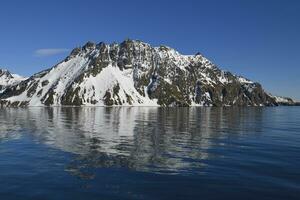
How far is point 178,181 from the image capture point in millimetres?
38250

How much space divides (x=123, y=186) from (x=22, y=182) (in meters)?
9.26

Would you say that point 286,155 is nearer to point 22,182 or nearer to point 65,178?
point 65,178

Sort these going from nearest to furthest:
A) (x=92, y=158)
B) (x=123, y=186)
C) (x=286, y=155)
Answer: (x=123, y=186)
(x=92, y=158)
(x=286, y=155)

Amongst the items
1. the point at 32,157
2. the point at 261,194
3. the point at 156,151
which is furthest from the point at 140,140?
the point at 261,194

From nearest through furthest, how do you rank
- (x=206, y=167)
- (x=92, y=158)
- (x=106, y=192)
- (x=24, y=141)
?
(x=106, y=192), (x=206, y=167), (x=92, y=158), (x=24, y=141)

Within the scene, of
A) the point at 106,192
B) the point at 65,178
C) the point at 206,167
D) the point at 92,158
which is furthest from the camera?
the point at 92,158

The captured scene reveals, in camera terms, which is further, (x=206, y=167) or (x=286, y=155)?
(x=286, y=155)

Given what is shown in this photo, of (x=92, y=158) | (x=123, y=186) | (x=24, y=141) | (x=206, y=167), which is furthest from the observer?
(x=24, y=141)

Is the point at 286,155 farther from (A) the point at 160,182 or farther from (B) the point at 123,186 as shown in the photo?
(B) the point at 123,186

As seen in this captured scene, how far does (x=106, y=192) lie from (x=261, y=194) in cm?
1298

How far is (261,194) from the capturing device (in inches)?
1346

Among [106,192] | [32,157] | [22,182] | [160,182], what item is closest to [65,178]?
[22,182]

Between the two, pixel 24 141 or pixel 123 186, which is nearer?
pixel 123 186

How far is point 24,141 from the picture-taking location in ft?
223
